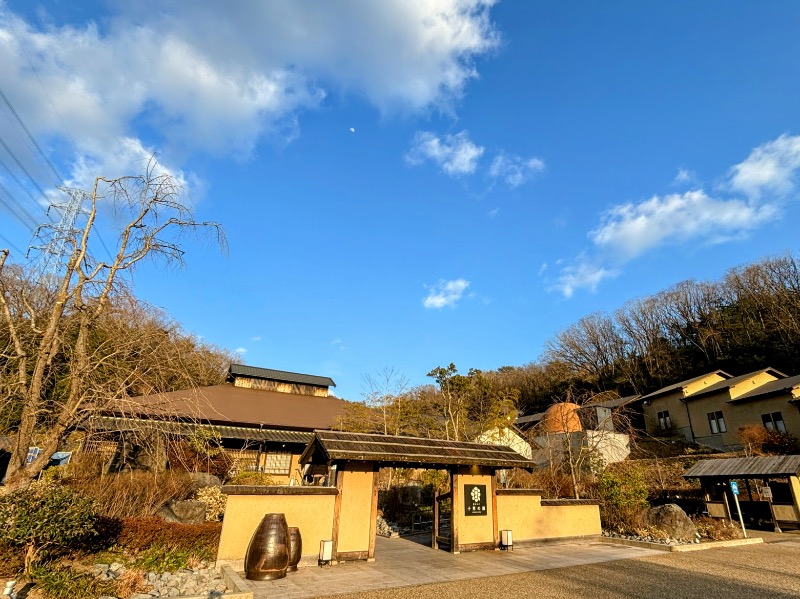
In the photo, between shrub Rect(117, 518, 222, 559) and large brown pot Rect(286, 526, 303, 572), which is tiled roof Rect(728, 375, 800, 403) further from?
shrub Rect(117, 518, 222, 559)

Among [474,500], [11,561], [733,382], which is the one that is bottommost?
[11,561]

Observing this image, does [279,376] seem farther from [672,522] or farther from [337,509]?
[672,522]

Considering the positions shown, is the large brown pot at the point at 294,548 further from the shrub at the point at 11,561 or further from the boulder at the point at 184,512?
the shrub at the point at 11,561

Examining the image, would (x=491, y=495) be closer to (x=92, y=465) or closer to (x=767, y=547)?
(x=767, y=547)

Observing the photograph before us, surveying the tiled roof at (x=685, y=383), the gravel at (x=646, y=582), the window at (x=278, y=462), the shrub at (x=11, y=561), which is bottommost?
the gravel at (x=646, y=582)

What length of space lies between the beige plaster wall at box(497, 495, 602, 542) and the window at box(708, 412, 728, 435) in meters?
21.5

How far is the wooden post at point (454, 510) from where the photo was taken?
10.3 m

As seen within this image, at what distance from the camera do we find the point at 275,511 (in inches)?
333

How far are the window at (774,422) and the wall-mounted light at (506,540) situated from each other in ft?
72.6

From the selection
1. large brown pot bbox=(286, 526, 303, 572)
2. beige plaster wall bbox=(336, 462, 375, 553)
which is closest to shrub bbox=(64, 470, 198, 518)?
large brown pot bbox=(286, 526, 303, 572)

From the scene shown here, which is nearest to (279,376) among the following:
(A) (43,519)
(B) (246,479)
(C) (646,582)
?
(B) (246,479)

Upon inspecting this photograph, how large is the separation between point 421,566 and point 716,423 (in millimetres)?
28773

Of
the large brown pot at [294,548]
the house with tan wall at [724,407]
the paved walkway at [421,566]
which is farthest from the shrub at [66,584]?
the house with tan wall at [724,407]

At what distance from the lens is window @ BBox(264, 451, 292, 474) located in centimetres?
1822
